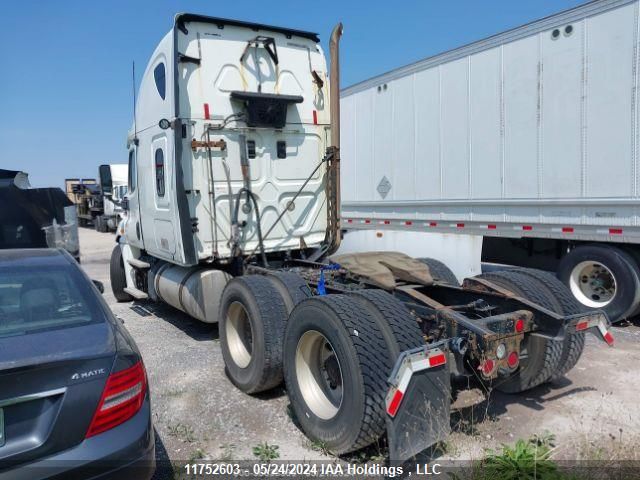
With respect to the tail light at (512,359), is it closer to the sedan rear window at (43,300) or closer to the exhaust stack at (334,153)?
the sedan rear window at (43,300)

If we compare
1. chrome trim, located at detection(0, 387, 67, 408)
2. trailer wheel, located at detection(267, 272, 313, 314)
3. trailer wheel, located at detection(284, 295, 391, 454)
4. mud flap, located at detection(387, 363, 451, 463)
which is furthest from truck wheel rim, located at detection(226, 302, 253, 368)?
chrome trim, located at detection(0, 387, 67, 408)

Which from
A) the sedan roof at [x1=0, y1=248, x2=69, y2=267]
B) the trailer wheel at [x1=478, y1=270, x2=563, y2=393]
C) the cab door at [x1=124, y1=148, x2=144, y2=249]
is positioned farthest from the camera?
the cab door at [x1=124, y1=148, x2=144, y2=249]

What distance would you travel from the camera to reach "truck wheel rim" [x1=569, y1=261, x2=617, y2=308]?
677 cm

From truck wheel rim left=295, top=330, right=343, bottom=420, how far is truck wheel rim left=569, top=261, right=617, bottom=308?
4507 mm

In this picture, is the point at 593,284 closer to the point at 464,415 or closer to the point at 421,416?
the point at 464,415

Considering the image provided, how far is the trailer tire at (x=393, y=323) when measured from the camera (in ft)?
11.0

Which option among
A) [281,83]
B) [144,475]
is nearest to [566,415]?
[144,475]

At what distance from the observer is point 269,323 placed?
14.8 feet

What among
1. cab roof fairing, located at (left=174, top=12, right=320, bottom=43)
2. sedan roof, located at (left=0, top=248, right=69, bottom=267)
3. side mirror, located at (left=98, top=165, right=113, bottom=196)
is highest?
cab roof fairing, located at (left=174, top=12, right=320, bottom=43)

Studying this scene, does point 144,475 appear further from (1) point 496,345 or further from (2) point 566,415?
(2) point 566,415

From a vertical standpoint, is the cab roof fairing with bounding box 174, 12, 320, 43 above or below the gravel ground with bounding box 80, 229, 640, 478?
above

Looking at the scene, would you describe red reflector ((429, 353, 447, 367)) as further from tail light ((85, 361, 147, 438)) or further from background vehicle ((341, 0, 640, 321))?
background vehicle ((341, 0, 640, 321))

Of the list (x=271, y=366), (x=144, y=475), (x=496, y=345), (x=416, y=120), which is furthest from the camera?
(x=416, y=120)

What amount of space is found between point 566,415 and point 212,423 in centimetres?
281
